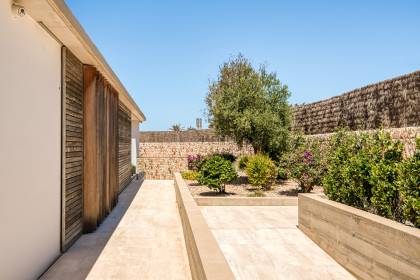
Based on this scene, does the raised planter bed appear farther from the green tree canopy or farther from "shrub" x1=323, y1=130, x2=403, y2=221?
"shrub" x1=323, y1=130, x2=403, y2=221

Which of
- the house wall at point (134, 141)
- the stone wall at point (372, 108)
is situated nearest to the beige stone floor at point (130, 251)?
the stone wall at point (372, 108)

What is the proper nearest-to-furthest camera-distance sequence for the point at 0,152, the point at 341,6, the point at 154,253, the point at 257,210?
the point at 0,152 < the point at 154,253 < the point at 341,6 < the point at 257,210

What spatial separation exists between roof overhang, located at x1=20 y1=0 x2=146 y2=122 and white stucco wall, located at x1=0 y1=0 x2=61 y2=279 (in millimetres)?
165

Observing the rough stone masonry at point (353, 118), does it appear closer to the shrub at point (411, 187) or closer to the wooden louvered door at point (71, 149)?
the shrub at point (411, 187)

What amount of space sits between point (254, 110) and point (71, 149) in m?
10.7

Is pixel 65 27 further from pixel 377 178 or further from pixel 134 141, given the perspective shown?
pixel 134 141

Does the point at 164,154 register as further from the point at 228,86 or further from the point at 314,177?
the point at 314,177

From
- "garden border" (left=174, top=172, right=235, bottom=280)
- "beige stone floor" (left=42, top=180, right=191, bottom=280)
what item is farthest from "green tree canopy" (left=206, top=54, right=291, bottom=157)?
"garden border" (left=174, top=172, right=235, bottom=280)

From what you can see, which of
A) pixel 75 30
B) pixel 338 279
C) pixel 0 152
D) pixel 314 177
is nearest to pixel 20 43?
pixel 75 30

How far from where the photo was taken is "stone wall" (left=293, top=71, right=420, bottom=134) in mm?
10227

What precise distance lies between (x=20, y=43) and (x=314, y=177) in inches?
400

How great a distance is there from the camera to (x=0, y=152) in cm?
351

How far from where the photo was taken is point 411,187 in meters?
4.74

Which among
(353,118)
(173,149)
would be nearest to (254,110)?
(353,118)
